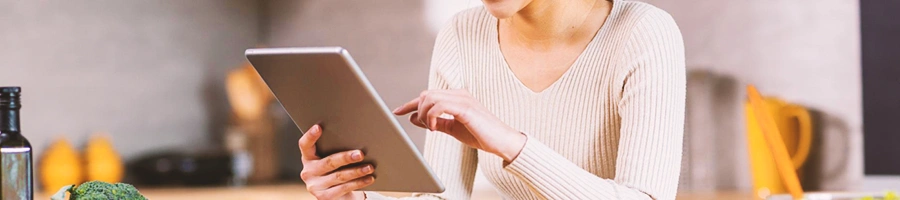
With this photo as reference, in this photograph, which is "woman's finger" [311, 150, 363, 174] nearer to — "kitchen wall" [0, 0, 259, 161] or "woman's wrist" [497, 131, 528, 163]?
"woman's wrist" [497, 131, 528, 163]

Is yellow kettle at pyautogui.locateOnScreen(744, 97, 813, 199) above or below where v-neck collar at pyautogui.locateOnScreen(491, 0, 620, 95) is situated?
below

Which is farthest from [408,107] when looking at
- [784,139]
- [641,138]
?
[784,139]

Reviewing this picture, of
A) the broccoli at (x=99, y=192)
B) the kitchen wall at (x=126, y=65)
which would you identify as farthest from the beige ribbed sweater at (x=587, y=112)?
the kitchen wall at (x=126, y=65)

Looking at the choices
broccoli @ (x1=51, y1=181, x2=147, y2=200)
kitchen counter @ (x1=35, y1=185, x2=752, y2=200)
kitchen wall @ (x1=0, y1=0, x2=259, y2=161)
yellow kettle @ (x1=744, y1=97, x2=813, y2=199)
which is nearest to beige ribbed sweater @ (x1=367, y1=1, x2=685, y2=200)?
broccoli @ (x1=51, y1=181, x2=147, y2=200)

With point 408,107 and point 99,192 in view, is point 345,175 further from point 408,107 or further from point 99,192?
point 99,192

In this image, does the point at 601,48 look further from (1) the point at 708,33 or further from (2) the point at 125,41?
(2) the point at 125,41

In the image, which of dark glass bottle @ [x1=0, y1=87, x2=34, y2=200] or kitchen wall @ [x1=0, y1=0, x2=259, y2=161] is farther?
kitchen wall @ [x1=0, y1=0, x2=259, y2=161]

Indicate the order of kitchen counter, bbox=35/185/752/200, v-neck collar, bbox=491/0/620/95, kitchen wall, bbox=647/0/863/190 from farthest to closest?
kitchen counter, bbox=35/185/752/200
kitchen wall, bbox=647/0/863/190
v-neck collar, bbox=491/0/620/95

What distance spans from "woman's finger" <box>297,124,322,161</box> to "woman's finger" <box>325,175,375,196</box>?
4 centimetres

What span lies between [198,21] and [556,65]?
2235 mm

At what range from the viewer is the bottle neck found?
2.73 feet

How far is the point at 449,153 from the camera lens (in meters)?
1.18

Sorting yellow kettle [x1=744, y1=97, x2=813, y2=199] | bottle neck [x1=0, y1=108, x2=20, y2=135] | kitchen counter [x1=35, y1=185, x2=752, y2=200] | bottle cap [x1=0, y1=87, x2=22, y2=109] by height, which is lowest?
kitchen counter [x1=35, y1=185, x2=752, y2=200]

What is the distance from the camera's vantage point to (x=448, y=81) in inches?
47.0
